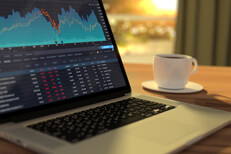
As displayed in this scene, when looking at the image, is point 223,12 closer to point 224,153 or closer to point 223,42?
point 223,42

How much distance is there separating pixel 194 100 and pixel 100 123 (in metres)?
0.39

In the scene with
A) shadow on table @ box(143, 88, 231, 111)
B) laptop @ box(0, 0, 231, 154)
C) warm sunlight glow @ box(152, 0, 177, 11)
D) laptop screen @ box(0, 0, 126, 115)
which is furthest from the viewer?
warm sunlight glow @ box(152, 0, 177, 11)

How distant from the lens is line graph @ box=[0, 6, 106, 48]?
0.62 metres

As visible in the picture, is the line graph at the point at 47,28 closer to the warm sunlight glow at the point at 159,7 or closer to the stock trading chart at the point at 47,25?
the stock trading chart at the point at 47,25

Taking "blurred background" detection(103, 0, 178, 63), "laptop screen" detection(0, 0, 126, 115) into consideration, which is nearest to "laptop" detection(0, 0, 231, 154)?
"laptop screen" detection(0, 0, 126, 115)

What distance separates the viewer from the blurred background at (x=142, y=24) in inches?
115

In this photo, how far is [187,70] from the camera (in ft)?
3.05

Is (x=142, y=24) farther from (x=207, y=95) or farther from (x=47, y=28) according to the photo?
(x=47, y=28)

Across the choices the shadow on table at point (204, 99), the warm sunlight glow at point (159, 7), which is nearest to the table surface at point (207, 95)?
the shadow on table at point (204, 99)

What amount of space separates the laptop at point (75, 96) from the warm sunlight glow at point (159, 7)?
85.6 inches

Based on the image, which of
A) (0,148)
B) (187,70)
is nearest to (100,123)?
(0,148)

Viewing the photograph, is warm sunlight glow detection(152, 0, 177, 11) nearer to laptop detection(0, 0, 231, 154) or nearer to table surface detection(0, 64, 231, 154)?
table surface detection(0, 64, 231, 154)

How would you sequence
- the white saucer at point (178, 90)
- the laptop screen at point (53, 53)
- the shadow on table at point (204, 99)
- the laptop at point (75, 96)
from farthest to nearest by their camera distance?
the white saucer at point (178, 90), the shadow on table at point (204, 99), the laptop screen at point (53, 53), the laptop at point (75, 96)

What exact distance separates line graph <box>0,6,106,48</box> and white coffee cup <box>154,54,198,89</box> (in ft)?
0.76
